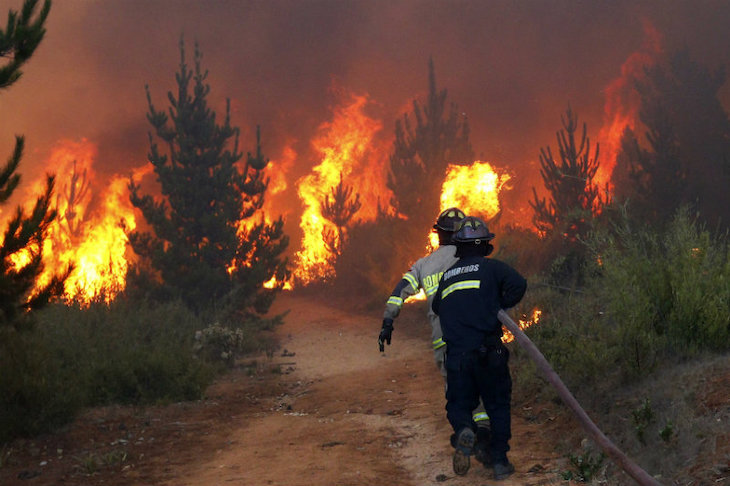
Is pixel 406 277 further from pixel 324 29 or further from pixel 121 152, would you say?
pixel 324 29

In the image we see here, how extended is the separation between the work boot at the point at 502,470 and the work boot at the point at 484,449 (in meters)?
0.12

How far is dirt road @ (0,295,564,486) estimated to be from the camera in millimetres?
5617

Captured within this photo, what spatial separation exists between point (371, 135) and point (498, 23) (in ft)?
44.8

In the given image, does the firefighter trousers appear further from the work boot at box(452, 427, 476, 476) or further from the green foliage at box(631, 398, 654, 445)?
the green foliage at box(631, 398, 654, 445)

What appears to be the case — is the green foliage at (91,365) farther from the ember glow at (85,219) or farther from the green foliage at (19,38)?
the ember glow at (85,219)

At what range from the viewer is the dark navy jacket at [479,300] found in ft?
16.0

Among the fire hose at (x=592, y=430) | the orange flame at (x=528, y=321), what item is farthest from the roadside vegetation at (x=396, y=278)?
the fire hose at (x=592, y=430)

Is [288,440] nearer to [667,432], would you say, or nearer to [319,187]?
[667,432]

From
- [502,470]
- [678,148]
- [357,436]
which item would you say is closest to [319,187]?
[678,148]

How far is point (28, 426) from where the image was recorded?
7441mm

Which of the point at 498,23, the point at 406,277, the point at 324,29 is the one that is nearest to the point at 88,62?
the point at 324,29

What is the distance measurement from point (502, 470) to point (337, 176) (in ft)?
87.8

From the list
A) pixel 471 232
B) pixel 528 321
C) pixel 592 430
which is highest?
pixel 471 232

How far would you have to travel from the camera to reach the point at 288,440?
23.9 ft
